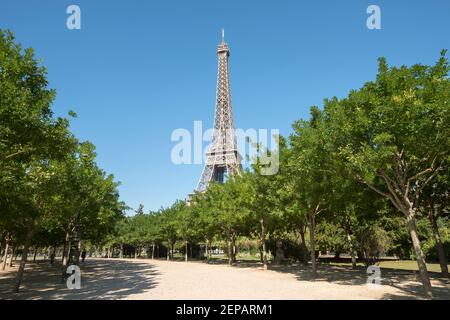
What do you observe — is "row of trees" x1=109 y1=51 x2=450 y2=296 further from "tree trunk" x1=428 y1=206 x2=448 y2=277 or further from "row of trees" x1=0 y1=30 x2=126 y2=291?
"row of trees" x1=0 y1=30 x2=126 y2=291

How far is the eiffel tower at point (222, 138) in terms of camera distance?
257 ft

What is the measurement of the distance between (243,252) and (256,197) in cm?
7024

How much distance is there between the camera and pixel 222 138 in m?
82.2

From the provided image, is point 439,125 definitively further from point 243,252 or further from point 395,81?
point 243,252

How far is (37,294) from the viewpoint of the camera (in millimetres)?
17172

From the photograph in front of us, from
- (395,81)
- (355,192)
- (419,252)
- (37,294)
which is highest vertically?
(395,81)

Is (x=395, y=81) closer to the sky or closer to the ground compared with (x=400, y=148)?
closer to the sky

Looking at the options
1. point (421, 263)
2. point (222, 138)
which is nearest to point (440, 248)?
point (421, 263)

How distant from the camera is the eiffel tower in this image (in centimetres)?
7838

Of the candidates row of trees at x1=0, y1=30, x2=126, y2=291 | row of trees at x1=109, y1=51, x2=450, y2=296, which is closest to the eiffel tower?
row of trees at x1=109, y1=51, x2=450, y2=296
